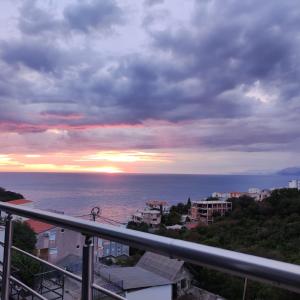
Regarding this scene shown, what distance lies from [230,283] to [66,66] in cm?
1051

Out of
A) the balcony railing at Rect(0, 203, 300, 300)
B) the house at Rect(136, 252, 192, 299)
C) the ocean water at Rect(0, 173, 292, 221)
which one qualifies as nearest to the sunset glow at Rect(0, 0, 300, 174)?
the ocean water at Rect(0, 173, 292, 221)

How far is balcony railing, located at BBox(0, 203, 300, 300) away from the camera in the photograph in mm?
607

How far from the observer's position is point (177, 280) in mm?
1061

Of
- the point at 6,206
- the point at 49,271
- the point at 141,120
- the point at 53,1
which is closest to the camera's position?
the point at 49,271

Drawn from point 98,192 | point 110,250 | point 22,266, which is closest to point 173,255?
point 110,250

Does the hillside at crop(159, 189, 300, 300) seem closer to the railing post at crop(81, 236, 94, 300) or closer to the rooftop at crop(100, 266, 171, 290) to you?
the rooftop at crop(100, 266, 171, 290)

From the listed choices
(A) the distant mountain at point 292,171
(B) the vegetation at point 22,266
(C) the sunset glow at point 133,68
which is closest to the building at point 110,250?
(B) the vegetation at point 22,266

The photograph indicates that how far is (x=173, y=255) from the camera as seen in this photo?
0.80 meters

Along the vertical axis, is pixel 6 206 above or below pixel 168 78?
below

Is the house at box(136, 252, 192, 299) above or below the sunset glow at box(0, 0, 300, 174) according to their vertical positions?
below

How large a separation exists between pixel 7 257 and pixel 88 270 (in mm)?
764

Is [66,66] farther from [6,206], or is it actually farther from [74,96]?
[6,206]

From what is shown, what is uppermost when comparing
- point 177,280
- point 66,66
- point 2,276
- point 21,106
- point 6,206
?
point 66,66

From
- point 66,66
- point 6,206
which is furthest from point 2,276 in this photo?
point 66,66
